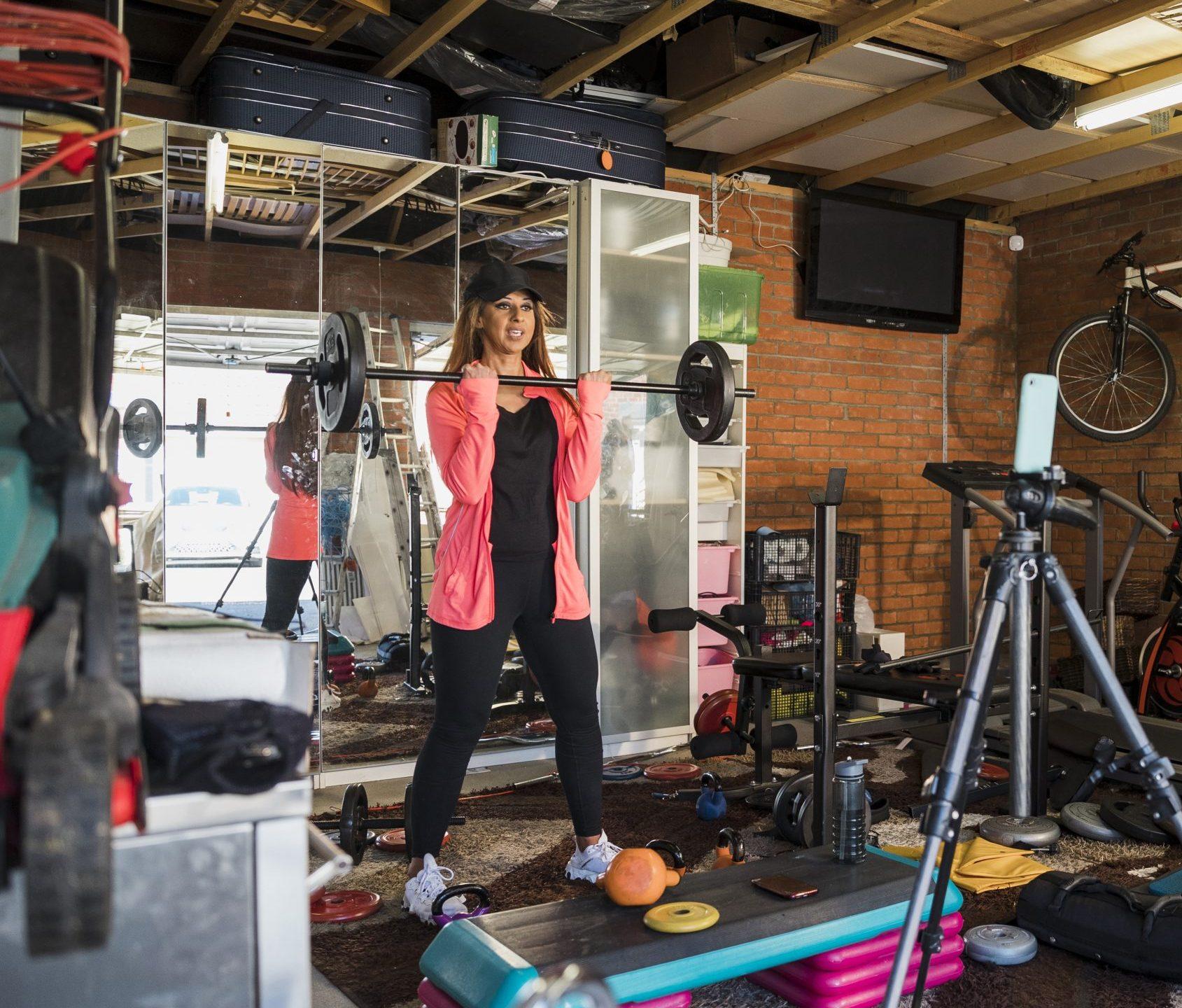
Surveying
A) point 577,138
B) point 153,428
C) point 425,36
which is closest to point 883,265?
point 577,138

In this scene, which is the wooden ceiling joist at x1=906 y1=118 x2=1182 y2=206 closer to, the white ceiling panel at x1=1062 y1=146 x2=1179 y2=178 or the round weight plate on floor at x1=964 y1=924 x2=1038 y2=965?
the white ceiling panel at x1=1062 y1=146 x2=1179 y2=178

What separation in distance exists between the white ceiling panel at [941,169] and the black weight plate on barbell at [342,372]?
13.3ft

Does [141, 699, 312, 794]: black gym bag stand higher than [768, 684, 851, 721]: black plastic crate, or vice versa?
[141, 699, 312, 794]: black gym bag

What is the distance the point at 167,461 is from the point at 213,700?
287cm

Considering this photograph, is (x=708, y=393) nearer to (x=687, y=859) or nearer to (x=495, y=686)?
(x=495, y=686)

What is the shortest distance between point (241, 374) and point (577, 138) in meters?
1.76

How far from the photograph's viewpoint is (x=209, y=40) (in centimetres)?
394

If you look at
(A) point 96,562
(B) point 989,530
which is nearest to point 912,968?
(A) point 96,562

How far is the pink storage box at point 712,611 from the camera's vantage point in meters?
5.04

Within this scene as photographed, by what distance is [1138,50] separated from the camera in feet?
14.0

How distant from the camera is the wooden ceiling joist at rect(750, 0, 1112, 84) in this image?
3807 mm

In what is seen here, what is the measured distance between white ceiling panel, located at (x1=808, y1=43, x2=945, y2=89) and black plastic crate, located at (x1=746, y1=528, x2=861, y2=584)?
2031 millimetres

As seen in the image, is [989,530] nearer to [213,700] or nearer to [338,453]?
[338,453]

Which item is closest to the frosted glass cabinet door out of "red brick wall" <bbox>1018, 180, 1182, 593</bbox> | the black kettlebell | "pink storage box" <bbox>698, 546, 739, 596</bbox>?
"pink storage box" <bbox>698, 546, 739, 596</bbox>
